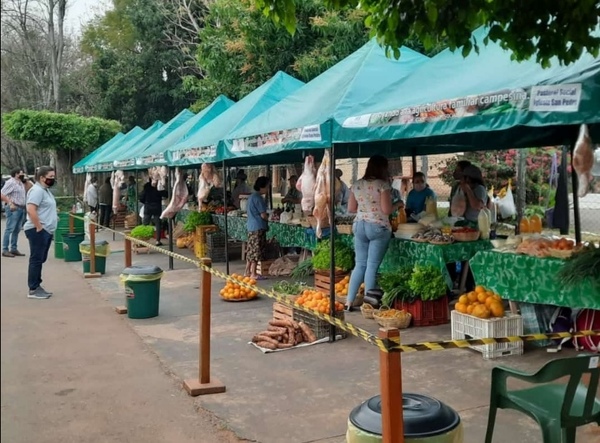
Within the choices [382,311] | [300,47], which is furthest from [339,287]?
[300,47]

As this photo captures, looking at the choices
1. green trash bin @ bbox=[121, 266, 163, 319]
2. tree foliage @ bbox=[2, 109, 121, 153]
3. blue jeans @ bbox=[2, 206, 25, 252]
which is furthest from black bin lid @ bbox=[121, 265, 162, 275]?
tree foliage @ bbox=[2, 109, 121, 153]

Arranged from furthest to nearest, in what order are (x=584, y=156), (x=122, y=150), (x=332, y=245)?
(x=122, y=150), (x=332, y=245), (x=584, y=156)

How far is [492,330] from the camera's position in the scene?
6277 mm

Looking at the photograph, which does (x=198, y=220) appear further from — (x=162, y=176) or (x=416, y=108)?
(x=416, y=108)

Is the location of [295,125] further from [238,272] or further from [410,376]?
[238,272]

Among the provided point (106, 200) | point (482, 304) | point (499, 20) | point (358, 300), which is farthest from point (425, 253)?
point (106, 200)

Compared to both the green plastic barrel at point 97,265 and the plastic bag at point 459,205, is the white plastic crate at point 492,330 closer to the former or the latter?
the plastic bag at point 459,205

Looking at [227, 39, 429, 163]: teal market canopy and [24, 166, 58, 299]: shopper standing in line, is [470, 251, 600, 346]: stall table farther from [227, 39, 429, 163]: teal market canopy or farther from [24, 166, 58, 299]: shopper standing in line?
[24, 166, 58, 299]: shopper standing in line

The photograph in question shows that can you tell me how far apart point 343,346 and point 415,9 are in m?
3.78

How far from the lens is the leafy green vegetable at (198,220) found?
48.5ft

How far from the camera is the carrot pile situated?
6.85 metres

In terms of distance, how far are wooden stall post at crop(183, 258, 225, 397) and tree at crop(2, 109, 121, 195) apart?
22.8 meters

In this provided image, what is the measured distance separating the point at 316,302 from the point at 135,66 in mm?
29599

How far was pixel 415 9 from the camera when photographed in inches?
167
